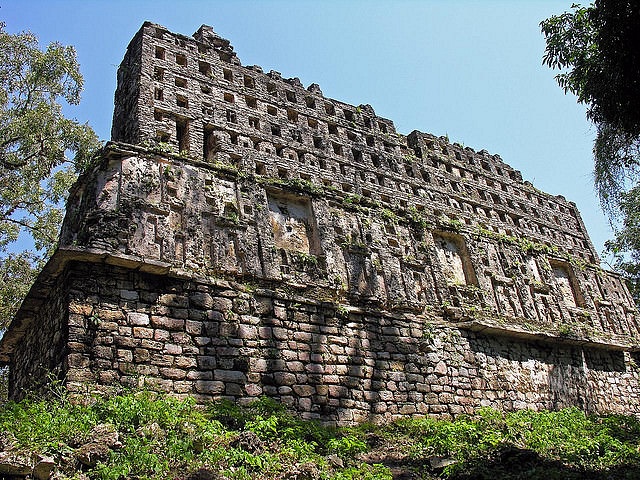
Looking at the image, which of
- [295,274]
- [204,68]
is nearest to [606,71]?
[295,274]

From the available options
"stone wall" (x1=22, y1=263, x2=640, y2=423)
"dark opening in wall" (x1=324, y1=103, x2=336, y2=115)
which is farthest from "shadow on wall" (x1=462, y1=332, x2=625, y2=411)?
"dark opening in wall" (x1=324, y1=103, x2=336, y2=115)

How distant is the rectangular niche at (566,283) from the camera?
54.1 feet

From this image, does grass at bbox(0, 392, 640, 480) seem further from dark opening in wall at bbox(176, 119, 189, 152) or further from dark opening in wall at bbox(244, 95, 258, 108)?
dark opening in wall at bbox(244, 95, 258, 108)

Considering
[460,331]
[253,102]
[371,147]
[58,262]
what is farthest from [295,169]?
[58,262]

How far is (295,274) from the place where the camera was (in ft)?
34.7

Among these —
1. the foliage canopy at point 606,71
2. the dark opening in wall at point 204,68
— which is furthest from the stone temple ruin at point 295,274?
the foliage canopy at point 606,71

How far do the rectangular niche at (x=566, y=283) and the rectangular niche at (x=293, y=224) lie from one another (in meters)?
8.71

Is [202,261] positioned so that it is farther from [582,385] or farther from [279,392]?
[582,385]

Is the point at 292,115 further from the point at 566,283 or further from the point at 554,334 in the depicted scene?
the point at 566,283

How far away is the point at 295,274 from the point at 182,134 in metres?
4.08

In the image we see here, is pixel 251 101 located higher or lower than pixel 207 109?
higher

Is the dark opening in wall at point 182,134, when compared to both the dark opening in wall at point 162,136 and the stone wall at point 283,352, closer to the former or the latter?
the dark opening in wall at point 162,136

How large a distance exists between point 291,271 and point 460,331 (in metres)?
4.28

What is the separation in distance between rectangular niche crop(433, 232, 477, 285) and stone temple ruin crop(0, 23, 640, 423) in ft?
0.17
